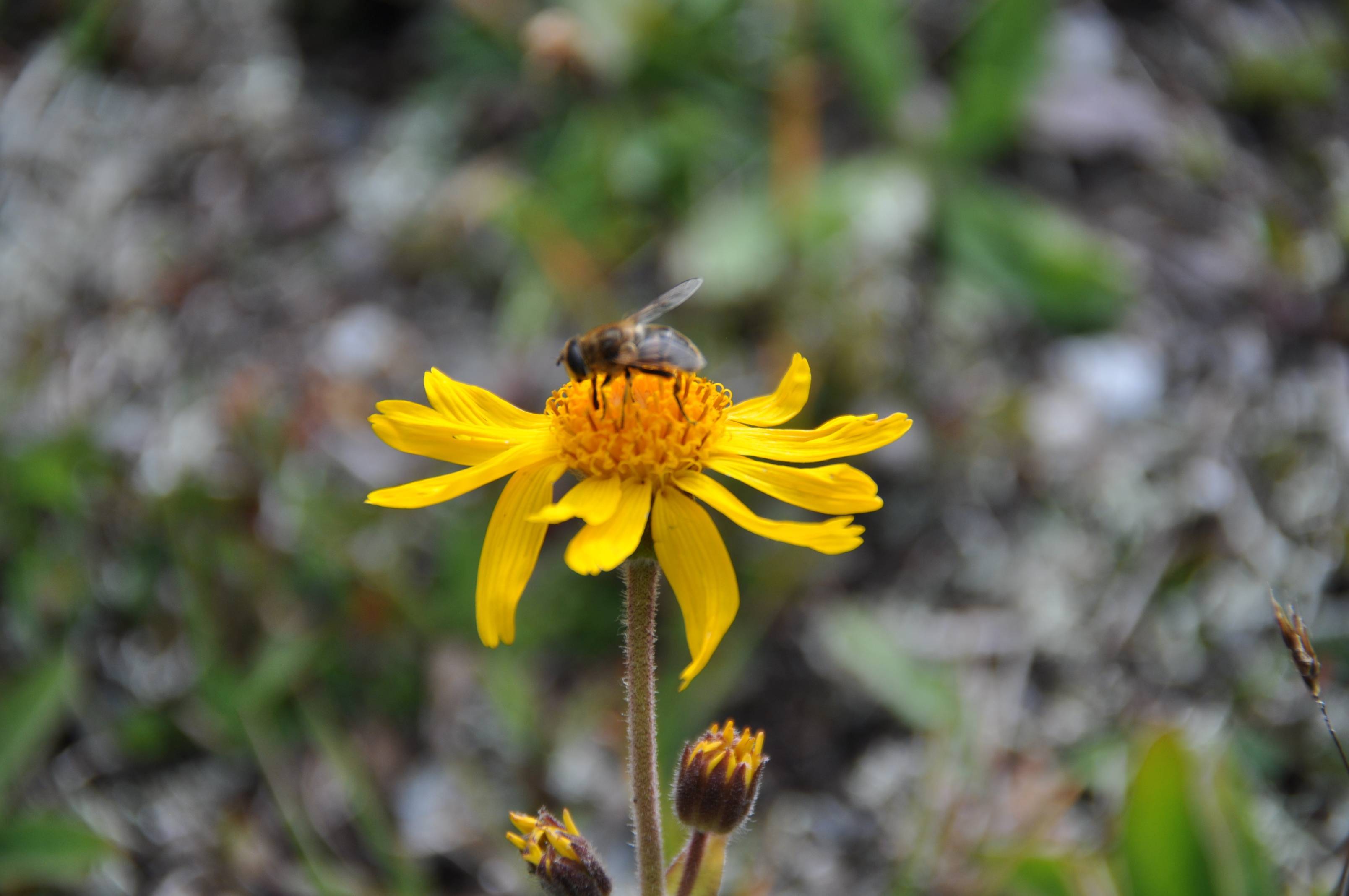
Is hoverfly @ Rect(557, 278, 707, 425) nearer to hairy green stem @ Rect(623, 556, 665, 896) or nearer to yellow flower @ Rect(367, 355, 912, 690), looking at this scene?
yellow flower @ Rect(367, 355, 912, 690)

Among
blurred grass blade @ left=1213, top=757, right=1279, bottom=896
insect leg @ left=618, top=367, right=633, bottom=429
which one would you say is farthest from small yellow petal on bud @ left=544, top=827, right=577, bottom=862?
blurred grass blade @ left=1213, top=757, right=1279, bottom=896

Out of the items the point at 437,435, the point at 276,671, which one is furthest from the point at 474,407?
the point at 276,671

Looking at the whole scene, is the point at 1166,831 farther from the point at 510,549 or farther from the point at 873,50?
the point at 873,50

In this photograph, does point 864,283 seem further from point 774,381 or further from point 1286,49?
point 1286,49

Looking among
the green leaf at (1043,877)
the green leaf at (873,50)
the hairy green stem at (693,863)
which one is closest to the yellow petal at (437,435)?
the hairy green stem at (693,863)

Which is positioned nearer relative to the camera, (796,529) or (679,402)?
(796,529)

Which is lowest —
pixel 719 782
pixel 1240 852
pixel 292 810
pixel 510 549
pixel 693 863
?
pixel 292 810
